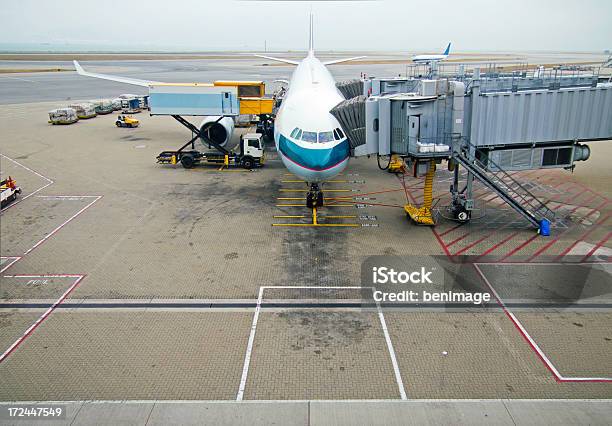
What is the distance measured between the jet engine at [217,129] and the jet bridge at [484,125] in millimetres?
17613

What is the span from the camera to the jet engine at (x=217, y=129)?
3950 centimetres

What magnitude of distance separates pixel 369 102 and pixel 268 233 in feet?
27.9

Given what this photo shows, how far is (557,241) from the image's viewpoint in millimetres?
22766

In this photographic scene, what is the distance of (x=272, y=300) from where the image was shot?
57.1 ft

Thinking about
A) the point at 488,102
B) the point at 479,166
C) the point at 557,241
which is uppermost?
the point at 488,102

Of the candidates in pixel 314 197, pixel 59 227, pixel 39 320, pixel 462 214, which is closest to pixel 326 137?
pixel 314 197

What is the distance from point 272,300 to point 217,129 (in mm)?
26110

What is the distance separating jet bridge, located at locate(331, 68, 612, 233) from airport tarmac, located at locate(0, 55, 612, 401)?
374 centimetres

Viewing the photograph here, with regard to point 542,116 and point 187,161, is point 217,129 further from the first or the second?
point 542,116

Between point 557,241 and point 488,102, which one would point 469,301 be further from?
point 488,102

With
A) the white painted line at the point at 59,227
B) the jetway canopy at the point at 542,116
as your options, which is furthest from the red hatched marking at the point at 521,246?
the white painted line at the point at 59,227

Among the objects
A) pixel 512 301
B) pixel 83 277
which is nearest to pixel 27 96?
pixel 83 277

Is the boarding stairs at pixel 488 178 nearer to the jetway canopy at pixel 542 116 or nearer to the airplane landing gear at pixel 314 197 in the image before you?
the jetway canopy at pixel 542 116

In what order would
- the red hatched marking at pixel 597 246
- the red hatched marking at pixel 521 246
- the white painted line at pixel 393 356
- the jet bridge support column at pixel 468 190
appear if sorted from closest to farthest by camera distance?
the white painted line at pixel 393 356 → the red hatched marking at pixel 597 246 → the red hatched marking at pixel 521 246 → the jet bridge support column at pixel 468 190
